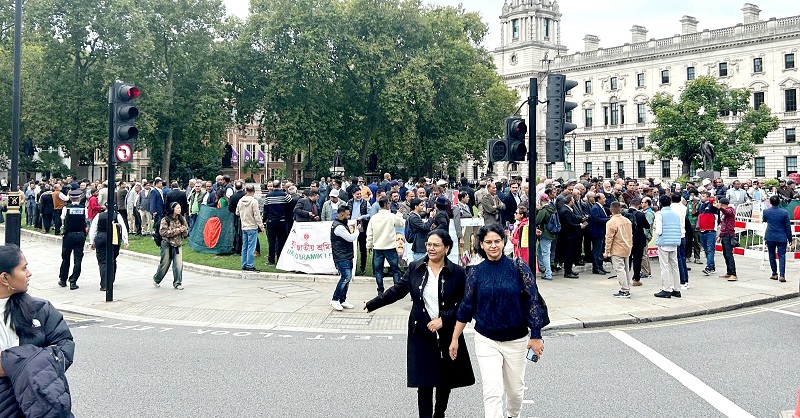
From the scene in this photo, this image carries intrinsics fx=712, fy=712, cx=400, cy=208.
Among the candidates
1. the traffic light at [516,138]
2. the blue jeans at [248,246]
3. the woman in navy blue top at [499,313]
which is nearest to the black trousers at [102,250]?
the blue jeans at [248,246]

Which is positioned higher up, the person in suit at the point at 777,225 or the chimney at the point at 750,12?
the chimney at the point at 750,12

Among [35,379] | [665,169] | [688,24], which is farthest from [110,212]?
[688,24]

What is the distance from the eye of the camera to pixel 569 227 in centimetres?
1592

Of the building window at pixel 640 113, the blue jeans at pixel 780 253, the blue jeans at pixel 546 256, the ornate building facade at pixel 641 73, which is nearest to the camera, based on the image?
the blue jeans at pixel 780 253

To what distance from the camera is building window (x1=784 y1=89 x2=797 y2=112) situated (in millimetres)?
78706

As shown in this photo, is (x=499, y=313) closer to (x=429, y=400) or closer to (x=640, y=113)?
(x=429, y=400)

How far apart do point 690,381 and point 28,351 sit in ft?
21.2

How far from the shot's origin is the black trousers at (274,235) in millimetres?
17141

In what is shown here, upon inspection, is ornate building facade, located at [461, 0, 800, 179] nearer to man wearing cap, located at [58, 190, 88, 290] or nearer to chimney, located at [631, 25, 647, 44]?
chimney, located at [631, 25, 647, 44]

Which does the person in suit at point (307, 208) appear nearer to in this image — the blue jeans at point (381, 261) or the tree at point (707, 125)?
the blue jeans at point (381, 261)

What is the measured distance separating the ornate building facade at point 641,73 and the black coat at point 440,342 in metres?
65.2

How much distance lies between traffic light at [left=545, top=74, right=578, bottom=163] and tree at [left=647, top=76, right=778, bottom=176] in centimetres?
5694

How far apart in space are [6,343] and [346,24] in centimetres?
4739

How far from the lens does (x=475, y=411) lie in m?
6.60
